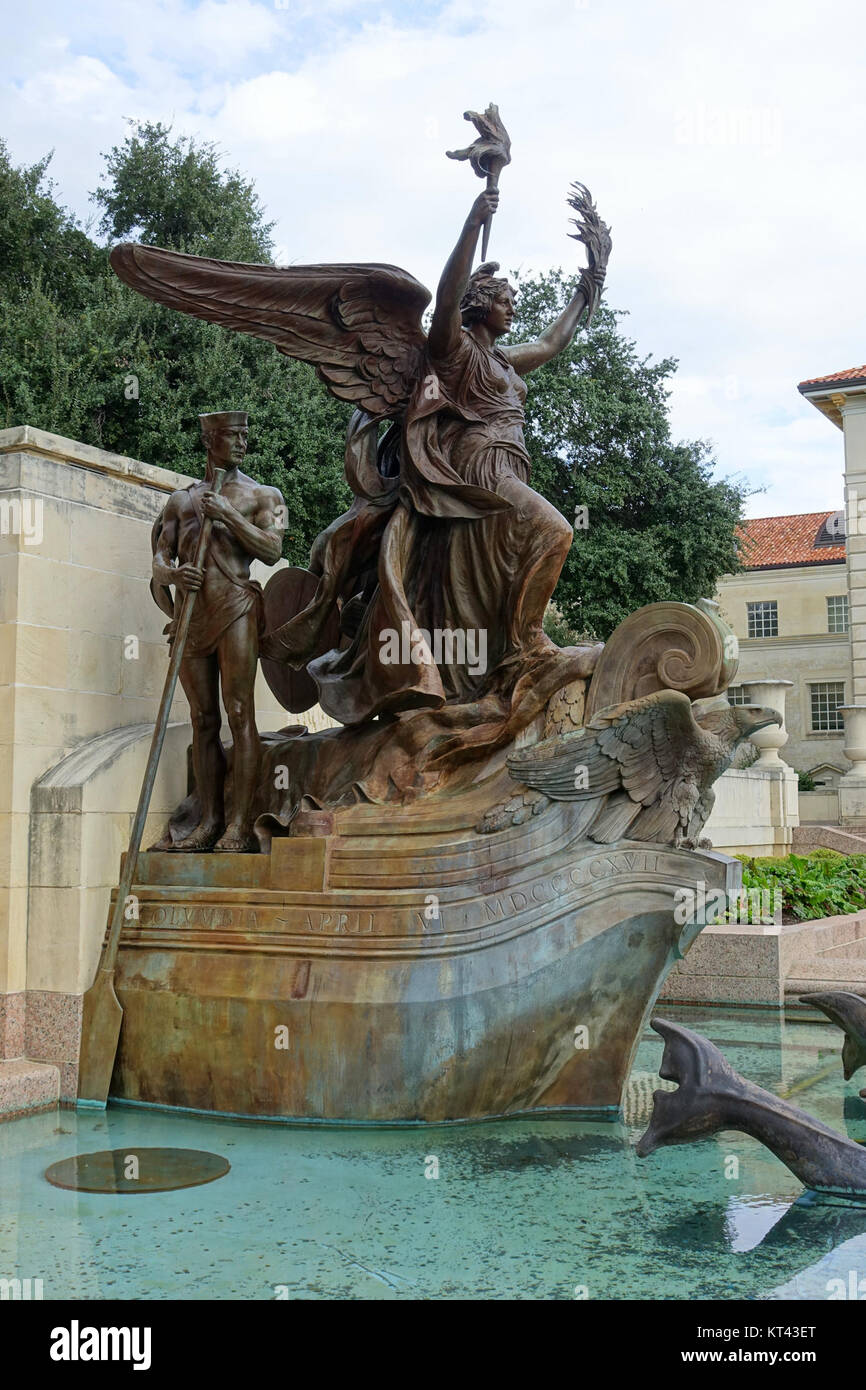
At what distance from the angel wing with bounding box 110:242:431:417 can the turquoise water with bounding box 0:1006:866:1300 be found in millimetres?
3442

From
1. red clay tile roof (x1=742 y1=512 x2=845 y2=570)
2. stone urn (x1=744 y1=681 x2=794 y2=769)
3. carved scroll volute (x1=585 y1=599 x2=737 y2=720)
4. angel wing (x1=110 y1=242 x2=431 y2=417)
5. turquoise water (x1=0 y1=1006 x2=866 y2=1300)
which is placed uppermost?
red clay tile roof (x1=742 y1=512 x2=845 y2=570)

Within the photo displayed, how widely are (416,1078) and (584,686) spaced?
1.84 meters

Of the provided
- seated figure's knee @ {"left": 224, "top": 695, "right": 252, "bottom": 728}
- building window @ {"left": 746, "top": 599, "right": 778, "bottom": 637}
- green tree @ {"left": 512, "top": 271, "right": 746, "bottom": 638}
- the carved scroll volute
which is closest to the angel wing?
seated figure's knee @ {"left": 224, "top": 695, "right": 252, "bottom": 728}

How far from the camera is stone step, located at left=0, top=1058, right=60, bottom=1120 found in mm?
5531

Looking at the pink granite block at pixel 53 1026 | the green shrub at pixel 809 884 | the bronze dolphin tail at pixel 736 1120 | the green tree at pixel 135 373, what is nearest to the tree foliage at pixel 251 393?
the green tree at pixel 135 373

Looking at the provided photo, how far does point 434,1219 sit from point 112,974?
92.6 inches

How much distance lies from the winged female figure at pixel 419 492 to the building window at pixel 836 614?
39467mm

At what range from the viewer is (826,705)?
4353 centimetres

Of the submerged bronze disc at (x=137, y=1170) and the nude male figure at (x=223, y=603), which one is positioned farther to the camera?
the nude male figure at (x=223, y=603)

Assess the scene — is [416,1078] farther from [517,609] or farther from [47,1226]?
[517,609]

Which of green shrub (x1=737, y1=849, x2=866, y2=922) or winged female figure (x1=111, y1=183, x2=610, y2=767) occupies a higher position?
winged female figure (x1=111, y1=183, x2=610, y2=767)

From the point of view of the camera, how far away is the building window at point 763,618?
4459cm

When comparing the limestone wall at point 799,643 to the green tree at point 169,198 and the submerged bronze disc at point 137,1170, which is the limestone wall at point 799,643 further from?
the submerged bronze disc at point 137,1170

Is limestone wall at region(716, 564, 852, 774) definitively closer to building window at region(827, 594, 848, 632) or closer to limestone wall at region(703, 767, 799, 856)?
building window at region(827, 594, 848, 632)
